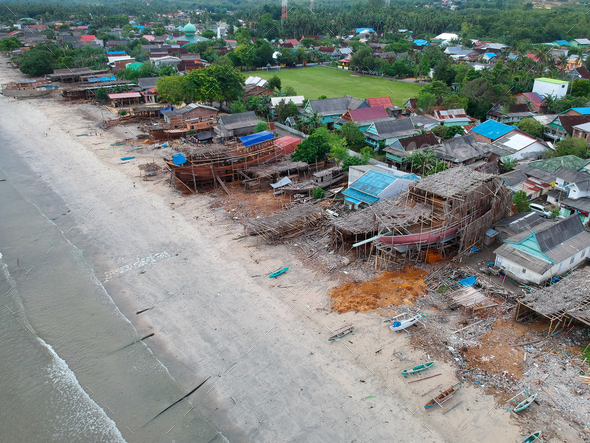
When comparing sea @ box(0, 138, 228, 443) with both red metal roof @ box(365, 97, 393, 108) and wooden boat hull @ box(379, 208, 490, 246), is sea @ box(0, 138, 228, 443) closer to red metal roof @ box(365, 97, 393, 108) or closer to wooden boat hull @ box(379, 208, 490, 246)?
wooden boat hull @ box(379, 208, 490, 246)

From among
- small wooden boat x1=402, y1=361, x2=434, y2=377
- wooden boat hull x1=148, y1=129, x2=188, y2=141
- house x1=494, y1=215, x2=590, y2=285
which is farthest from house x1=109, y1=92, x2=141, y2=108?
small wooden boat x1=402, y1=361, x2=434, y2=377

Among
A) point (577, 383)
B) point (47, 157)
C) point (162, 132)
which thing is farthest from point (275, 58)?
point (577, 383)

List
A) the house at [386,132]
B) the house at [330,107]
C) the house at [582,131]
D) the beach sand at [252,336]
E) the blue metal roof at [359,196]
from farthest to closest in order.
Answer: the house at [330,107]
the house at [386,132]
the house at [582,131]
the blue metal roof at [359,196]
the beach sand at [252,336]

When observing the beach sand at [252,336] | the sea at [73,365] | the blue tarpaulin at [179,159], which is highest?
the blue tarpaulin at [179,159]

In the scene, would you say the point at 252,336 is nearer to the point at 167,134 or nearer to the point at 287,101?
the point at 167,134

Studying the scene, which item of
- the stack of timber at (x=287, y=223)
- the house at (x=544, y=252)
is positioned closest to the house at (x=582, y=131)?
the house at (x=544, y=252)

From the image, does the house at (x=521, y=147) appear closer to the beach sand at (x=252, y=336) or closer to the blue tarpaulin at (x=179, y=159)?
the beach sand at (x=252, y=336)

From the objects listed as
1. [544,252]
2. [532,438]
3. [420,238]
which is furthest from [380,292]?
[532,438]
